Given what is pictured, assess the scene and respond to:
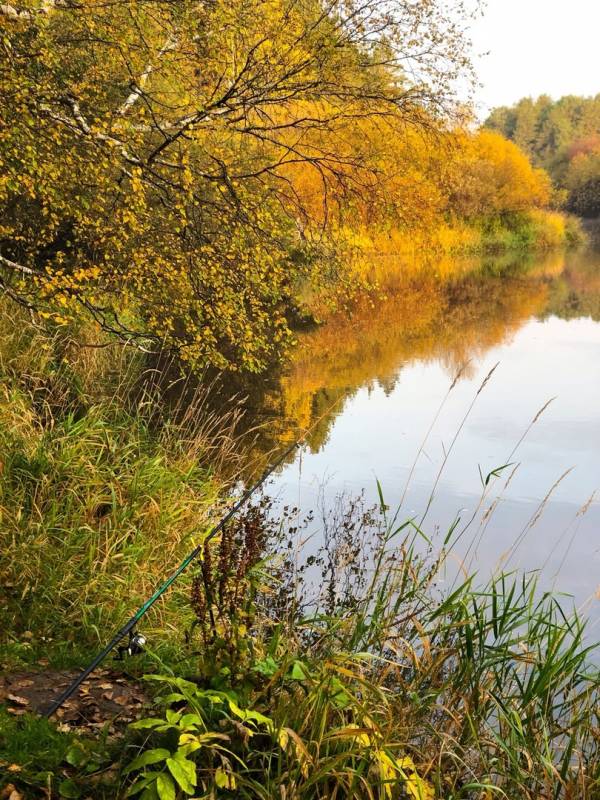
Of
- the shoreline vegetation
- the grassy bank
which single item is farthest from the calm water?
the grassy bank

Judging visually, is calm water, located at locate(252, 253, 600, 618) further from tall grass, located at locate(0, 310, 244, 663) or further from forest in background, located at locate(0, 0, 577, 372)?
forest in background, located at locate(0, 0, 577, 372)

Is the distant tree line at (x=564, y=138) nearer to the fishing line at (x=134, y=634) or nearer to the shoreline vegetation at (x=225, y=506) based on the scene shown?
the shoreline vegetation at (x=225, y=506)

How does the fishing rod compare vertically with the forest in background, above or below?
below

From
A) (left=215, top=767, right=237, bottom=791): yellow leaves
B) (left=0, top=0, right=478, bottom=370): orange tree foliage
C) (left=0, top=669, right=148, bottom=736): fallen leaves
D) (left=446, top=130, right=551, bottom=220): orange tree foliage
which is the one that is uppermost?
(left=446, top=130, right=551, bottom=220): orange tree foliage

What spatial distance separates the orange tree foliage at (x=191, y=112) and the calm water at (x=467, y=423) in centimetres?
192

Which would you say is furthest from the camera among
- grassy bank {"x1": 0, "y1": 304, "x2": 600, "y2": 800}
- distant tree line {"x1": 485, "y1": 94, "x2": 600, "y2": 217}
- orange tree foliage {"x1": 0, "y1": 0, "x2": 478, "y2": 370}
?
distant tree line {"x1": 485, "y1": 94, "x2": 600, "y2": 217}

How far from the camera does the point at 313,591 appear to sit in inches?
224

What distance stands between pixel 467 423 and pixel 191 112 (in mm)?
6308

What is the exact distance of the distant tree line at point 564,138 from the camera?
7256 cm

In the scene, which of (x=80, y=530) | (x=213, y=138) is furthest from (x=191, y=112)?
(x=80, y=530)

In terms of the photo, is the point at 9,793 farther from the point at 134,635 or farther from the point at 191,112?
the point at 191,112

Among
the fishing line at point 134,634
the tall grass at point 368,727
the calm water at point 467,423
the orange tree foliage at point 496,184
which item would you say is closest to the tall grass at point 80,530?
the fishing line at point 134,634

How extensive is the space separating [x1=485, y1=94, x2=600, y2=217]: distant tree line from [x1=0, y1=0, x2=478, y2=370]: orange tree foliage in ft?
232

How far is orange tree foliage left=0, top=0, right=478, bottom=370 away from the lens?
624 centimetres
